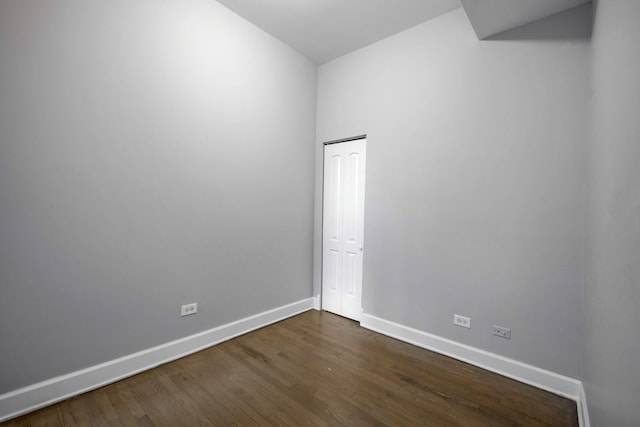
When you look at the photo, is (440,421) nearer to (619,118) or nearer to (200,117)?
(619,118)

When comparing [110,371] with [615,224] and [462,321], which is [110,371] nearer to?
[462,321]

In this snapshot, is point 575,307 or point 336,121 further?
point 336,121

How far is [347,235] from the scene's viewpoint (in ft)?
11.7

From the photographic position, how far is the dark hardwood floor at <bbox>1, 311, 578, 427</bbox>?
180 centimetres

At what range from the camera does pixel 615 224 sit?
1181 millimetres

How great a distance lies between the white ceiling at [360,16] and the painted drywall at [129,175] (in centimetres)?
25

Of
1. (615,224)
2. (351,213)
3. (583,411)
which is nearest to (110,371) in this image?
(351,213)

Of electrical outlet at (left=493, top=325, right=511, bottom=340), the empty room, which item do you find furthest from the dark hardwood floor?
electrical outlet at (left=493, top=325, right=511, bottom=340)

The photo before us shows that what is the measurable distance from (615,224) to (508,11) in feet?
6.16

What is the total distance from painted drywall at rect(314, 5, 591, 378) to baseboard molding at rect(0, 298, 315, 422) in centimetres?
162

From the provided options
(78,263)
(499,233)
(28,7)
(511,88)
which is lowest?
(78,263)

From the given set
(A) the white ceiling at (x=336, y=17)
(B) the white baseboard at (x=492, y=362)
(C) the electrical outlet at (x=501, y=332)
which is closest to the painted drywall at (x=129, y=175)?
(A) the white ceiling at (x=336, y=17)

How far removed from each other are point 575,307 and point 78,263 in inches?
148

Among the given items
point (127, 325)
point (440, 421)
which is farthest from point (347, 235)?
point (127, 325)
